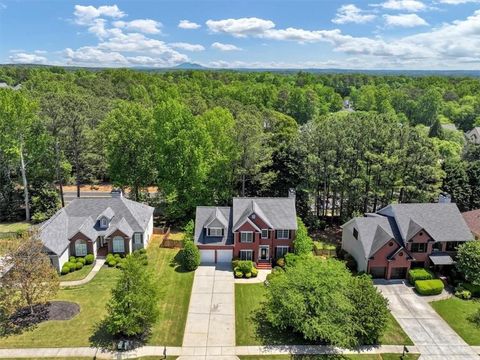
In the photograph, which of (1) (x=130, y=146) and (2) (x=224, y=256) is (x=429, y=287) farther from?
(1) (x=130, y=146)

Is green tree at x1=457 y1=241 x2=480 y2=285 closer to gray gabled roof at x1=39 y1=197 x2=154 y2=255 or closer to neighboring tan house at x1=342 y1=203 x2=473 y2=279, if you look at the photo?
neighboring tan house at x1=342 y1=203 x2=473 y2=279

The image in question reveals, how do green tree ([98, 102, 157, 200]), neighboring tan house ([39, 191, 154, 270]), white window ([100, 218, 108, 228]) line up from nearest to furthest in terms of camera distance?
neighboring tan house ([39, 191, 154, 270]) → white window ([100, 218, 108, 228]) → green tree ([98, 102, 157, 200])

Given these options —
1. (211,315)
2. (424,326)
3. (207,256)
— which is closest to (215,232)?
(207,256)

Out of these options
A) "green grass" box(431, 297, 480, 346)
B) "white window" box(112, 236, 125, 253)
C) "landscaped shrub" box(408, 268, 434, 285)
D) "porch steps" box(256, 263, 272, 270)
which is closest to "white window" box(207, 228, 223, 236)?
"porch steps" box(256, 263, 272, 270)

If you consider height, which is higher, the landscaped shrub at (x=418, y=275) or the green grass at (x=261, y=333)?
the landscaped shrub at (x=418, y=275)

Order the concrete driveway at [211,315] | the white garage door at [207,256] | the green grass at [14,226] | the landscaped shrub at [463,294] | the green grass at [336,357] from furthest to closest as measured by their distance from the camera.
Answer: the green grass at [14,226]
the white garage door at [207,256]
the landscaped shrub at [463,294]
the concrete driveway at [211,315]
the green grass at [336,357]

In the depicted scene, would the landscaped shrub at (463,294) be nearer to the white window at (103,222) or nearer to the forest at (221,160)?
the forest at (221,160)

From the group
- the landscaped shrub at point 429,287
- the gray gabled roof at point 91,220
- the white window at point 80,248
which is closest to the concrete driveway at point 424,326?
the landscaped shrub at point 429,287
